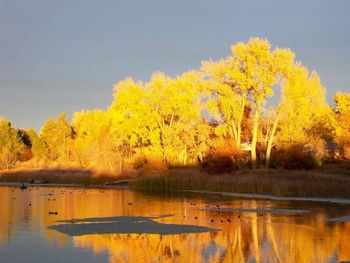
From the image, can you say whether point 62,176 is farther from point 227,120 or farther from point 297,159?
point 297,159

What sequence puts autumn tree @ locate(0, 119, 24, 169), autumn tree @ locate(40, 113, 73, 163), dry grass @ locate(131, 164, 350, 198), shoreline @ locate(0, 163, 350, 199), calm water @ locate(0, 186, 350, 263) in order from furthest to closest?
autumn tree @ locate(40, 113, 73, 163), autumn tree @ locate(0, 119, 24, 169), shoreline @ locate(0, 163, 350, 199), dry grass @ locate(131, 164, 350, 198), calm water @ locate(0, 186, 350, 263)

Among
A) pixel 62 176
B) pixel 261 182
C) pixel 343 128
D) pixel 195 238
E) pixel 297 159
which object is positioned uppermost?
pixel 343 128

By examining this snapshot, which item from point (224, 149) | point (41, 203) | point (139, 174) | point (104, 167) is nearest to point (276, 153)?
point (224, 149)

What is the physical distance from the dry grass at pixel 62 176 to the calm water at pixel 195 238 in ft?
103

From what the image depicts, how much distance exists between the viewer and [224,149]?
2402 inches

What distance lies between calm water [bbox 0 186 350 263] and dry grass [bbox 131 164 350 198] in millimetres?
6592

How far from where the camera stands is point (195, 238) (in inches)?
894

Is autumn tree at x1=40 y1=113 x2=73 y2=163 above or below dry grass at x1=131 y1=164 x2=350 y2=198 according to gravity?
above

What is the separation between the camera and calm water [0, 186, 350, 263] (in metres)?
18.8

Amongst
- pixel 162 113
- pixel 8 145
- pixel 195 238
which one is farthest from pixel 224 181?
pixel 8 145

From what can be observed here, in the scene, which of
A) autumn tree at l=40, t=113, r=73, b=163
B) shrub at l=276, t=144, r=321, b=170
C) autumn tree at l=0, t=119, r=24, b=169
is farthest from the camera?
autumn tree at l=40, t=113, r=73, b=163

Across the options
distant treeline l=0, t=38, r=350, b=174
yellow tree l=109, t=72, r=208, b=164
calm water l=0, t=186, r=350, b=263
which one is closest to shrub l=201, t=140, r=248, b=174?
distant treeline l=0, t=38, r=350, b=174

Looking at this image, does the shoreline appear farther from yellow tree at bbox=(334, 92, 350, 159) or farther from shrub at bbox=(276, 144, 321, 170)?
yellow tree at bbox=(334, 92, 350, 159)

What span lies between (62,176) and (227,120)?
22.8 metres
